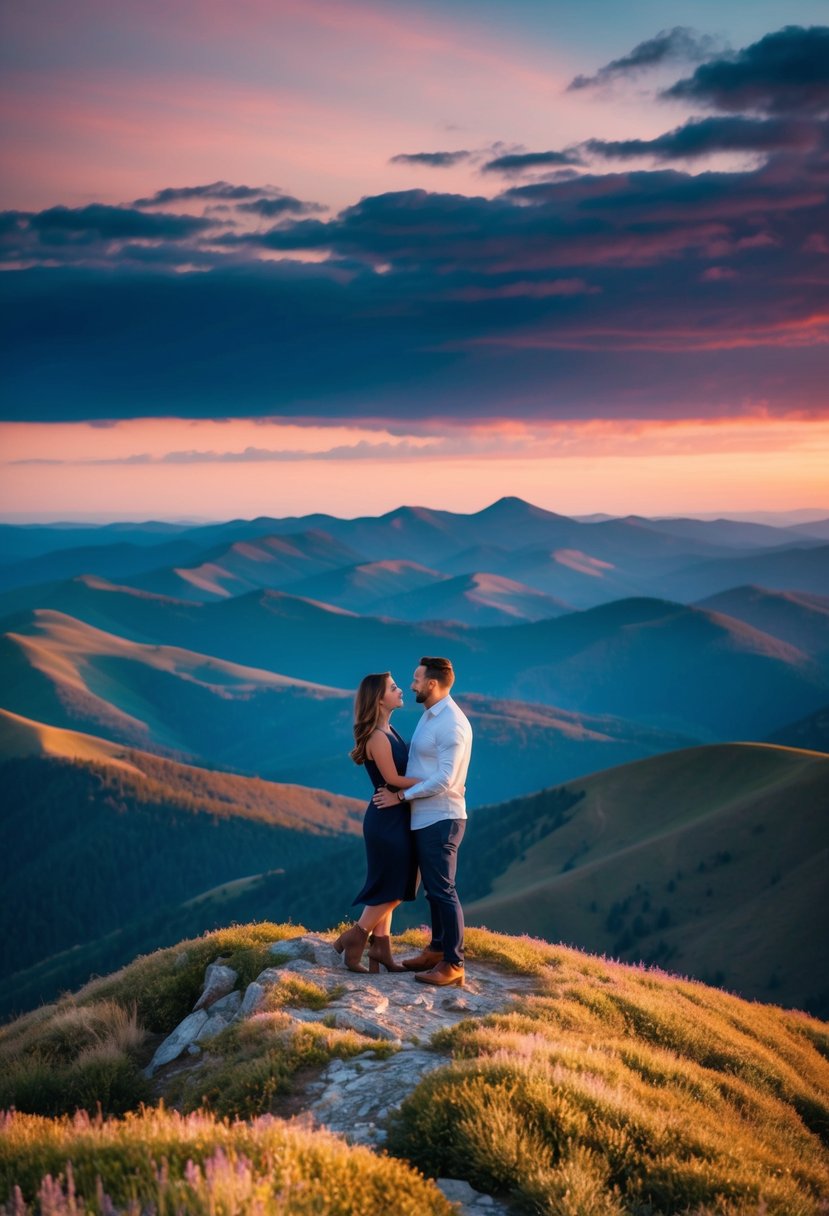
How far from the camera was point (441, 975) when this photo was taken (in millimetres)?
12164

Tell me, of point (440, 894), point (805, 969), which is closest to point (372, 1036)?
point (440, 894)

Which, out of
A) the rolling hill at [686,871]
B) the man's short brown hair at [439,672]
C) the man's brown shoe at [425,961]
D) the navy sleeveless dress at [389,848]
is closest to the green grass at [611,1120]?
the man's brown shoe at [425,961]

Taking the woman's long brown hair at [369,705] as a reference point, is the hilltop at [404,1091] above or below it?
below

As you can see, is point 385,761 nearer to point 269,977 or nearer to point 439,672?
point 439,672

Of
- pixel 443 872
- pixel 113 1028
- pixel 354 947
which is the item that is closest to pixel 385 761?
pixel 443 872

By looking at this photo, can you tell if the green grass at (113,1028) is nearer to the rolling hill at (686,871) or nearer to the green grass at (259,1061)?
the green grass at (259,1061)

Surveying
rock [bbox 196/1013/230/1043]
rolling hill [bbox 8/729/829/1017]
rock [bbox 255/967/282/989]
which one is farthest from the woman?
rolling hill [bbox 8/729/829/1017]

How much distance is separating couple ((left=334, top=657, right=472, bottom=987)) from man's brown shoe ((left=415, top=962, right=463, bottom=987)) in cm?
1

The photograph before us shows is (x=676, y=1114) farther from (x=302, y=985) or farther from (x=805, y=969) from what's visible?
(x=805, y=969)

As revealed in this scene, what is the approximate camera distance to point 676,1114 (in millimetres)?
8031

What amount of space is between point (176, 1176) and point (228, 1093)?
341 centimetres

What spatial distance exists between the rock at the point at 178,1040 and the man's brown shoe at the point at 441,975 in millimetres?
2808

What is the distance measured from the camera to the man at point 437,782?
11.2m

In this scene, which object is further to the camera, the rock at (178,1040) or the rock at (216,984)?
the rock at (216,984)
